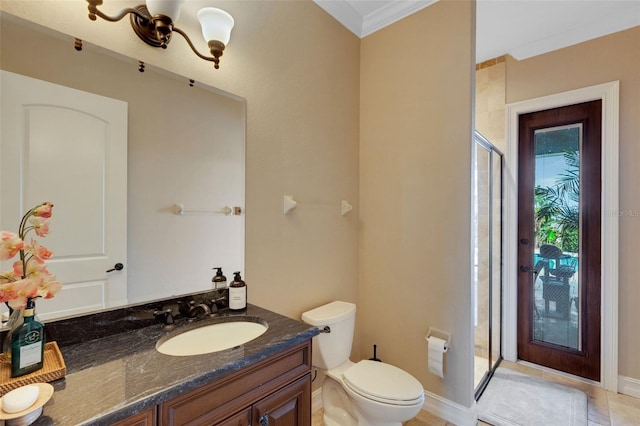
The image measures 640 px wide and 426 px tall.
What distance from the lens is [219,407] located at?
91 cm

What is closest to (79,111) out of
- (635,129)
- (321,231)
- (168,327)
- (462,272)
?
(168,327)

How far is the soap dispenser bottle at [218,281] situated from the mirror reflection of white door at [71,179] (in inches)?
15.0

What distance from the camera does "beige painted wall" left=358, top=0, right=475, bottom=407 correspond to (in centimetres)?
185

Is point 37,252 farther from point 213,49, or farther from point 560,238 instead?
point 560,238

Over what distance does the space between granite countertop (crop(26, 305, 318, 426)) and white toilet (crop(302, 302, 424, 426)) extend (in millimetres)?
601

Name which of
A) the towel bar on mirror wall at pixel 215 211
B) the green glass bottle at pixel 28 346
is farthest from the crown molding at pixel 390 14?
the green glass bottle at pixel 28 346

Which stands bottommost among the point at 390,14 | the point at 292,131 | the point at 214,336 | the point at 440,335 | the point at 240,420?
the point at 440,335

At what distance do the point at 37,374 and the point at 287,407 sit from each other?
80 cm

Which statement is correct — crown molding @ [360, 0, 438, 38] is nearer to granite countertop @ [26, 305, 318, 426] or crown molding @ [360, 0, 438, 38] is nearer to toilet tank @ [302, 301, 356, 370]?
toilet tank @ [302, 301, 356, 370]

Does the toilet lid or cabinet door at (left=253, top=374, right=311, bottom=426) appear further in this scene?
the toilet lid

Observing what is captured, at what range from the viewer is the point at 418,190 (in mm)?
2047

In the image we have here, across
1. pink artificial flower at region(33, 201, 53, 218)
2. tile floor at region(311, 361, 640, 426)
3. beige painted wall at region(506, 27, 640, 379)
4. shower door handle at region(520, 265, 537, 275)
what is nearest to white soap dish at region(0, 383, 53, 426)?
pink artificial flower at region(33, 201, 53, 218)

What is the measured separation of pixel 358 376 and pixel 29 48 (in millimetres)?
2010

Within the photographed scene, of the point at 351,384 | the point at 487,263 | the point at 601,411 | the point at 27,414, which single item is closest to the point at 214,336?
the point at 27,414
